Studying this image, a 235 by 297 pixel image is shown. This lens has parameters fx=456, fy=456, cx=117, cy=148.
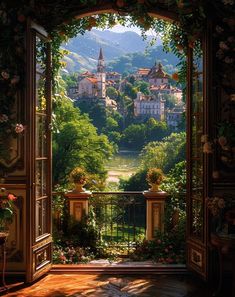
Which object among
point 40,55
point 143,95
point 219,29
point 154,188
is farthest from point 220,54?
point 143,95

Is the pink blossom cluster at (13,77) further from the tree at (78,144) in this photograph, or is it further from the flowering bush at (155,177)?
the tree at (78,144)

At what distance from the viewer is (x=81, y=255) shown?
18.3 ft

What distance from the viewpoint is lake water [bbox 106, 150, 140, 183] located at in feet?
99.5

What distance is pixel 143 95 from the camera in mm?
37344

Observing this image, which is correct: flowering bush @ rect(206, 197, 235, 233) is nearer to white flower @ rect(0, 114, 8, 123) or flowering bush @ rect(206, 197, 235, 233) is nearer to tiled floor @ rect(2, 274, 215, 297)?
tiled floor @ rect(2, 274, 215, 297)

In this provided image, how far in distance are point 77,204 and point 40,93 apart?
7.11 ft

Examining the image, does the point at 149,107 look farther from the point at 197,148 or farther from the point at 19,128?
the point at 19,128

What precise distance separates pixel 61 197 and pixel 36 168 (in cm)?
205

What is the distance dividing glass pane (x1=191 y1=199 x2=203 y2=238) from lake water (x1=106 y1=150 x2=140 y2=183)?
83.1ft

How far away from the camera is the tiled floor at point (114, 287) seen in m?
3.79

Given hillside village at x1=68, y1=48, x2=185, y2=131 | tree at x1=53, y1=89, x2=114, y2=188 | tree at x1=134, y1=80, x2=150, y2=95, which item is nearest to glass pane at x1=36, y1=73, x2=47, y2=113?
tree at x1=53, y1=89, x2=114, y2=188

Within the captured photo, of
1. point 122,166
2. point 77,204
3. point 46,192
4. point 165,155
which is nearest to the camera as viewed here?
point 46,192

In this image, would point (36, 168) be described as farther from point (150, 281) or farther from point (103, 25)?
point (103, 25)

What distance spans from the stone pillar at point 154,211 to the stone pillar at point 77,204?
832 millimetres
